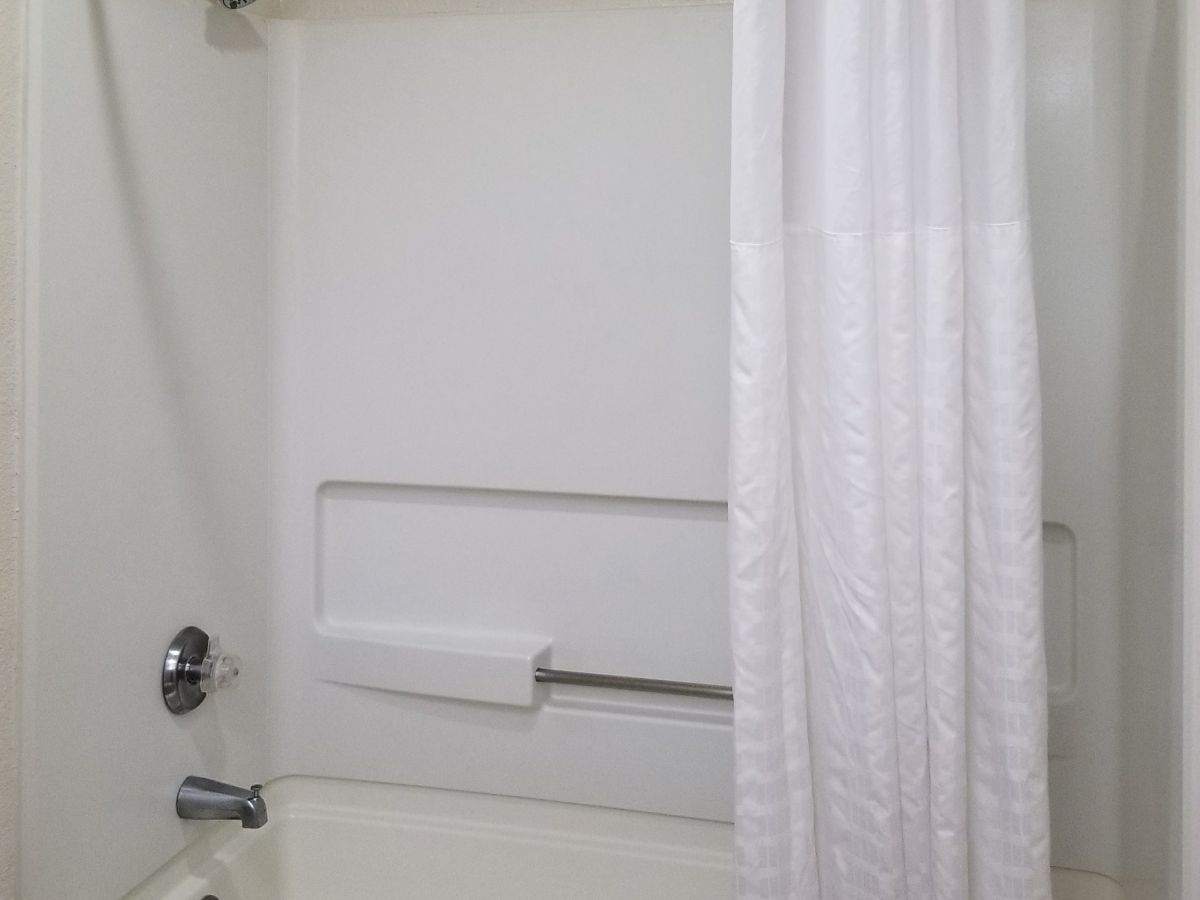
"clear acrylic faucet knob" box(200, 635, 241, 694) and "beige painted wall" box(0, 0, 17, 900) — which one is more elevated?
"beige painted wall" box(0, 0, 17, 900)

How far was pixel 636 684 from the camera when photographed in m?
1.36

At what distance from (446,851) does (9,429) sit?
0.88 meters

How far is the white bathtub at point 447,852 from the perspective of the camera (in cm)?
138

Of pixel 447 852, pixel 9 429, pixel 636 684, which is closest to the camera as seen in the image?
pixel 9 429

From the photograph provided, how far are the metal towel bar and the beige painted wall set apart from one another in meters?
0.66

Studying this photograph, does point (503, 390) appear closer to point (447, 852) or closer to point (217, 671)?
point (217, 671)

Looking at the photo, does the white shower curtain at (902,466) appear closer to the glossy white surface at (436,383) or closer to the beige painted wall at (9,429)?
the glossy white surface at (436,383)

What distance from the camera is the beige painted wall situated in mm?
993

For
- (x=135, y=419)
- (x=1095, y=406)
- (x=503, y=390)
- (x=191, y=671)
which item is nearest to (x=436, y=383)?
(x=503, y=390)

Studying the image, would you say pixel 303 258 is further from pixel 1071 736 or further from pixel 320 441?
pixel 1071 736

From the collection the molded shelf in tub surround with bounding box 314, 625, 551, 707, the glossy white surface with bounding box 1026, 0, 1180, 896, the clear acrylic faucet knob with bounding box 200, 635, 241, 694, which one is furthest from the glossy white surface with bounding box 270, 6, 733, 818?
the glossy white surface with bounding box 1026, 0, 1180, 896

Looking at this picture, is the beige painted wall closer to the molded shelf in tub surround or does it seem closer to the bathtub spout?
the bathtub spout

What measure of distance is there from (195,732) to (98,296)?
2.03 feet

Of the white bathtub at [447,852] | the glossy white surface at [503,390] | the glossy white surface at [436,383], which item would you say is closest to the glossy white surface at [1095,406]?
the glossy white surface at [436,383]
